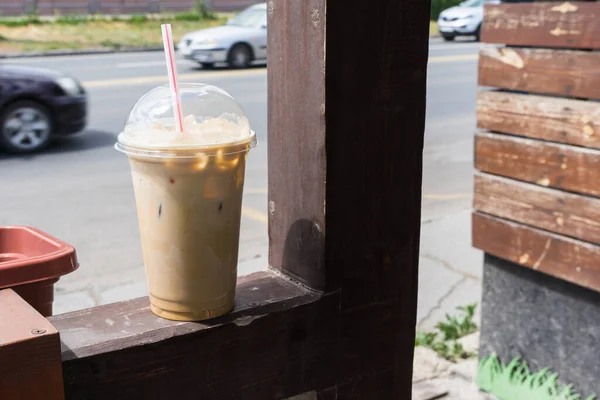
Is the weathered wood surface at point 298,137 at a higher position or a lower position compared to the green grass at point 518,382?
higher

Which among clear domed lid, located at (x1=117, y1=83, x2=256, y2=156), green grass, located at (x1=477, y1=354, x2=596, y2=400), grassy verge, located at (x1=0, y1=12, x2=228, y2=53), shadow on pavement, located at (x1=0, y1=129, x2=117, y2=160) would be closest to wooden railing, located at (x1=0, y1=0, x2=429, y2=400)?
clear domed lid, located at (x1=117, y1=83, x2=256, y2=156)

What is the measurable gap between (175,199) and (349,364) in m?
0.50

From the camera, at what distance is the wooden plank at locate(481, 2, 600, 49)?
272cm

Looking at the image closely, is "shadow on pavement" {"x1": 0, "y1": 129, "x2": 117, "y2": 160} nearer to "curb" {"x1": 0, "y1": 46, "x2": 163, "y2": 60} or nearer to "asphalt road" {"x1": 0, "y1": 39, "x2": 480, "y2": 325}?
"asphalt road" {"x1": 0, "y1": 39, "x2": 480, "y2": 325}

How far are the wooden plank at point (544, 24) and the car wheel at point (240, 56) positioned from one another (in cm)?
1255

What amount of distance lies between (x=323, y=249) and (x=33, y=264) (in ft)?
1.71

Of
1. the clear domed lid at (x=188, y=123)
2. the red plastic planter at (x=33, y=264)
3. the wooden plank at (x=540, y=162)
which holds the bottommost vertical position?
the wooden plank at (x=540, y=162)

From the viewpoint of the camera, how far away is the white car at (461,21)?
2162cm

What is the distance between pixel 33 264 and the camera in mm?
1299

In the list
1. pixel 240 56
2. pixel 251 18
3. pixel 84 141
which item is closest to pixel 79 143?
pixel 84 141

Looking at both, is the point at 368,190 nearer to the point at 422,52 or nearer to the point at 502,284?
the point at 422,52

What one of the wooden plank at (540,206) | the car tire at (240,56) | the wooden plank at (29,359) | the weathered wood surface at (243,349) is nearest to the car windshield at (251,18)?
the car tire at (240,56)

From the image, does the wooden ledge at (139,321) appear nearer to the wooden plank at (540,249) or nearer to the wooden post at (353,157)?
the wooden post at (353,157)

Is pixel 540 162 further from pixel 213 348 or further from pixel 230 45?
pixel 230 45
